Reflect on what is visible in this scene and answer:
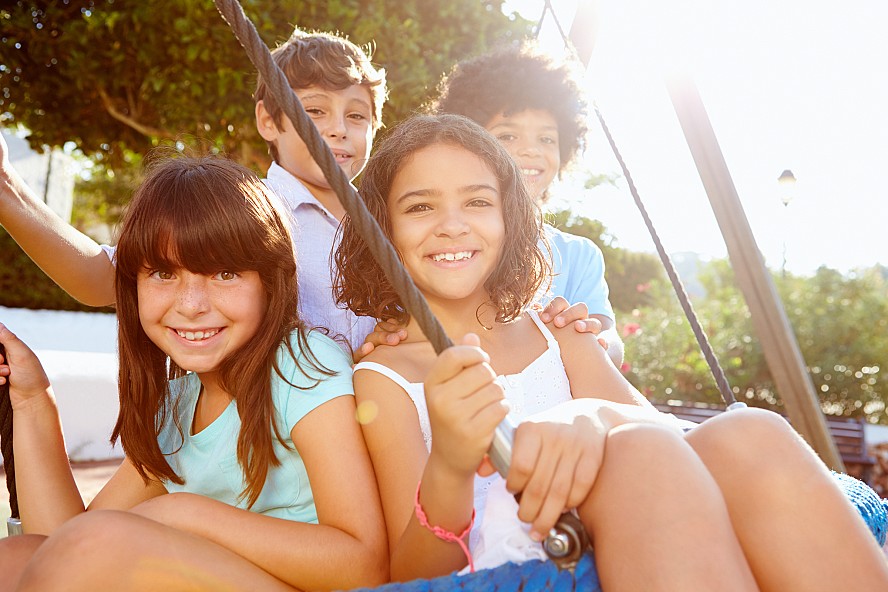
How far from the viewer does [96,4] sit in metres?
4.84

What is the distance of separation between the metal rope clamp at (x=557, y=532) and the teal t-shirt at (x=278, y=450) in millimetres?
445

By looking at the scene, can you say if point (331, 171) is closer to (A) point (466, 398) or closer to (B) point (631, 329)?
(A) point (466, 398)

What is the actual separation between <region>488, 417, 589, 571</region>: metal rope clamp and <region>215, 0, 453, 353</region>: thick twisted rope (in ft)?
0.43

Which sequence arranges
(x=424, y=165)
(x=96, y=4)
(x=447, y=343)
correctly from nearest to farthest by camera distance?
(x=447, y=343), (x=424, y=165), (x=96, y=4)

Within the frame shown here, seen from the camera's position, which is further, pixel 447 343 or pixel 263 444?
pixel 263 444

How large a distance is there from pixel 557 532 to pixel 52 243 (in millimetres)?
1106

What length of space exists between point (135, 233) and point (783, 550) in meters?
0.98

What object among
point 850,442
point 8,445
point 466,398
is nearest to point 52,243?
point 8,445

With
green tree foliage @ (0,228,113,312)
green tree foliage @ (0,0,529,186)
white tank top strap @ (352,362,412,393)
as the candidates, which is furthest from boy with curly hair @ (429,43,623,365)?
green tree foliage @ (0,228,113,312)

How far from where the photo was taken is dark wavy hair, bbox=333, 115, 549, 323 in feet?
4.74

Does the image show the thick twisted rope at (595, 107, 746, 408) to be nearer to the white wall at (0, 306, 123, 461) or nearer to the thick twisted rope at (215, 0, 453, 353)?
the thick twisted rope at (215, 0, 453, 353)

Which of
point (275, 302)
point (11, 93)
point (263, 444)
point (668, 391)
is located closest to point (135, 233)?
point (275, 302)

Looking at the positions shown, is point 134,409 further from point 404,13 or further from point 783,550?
point 404,13

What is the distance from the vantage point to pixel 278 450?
3.96 ft
